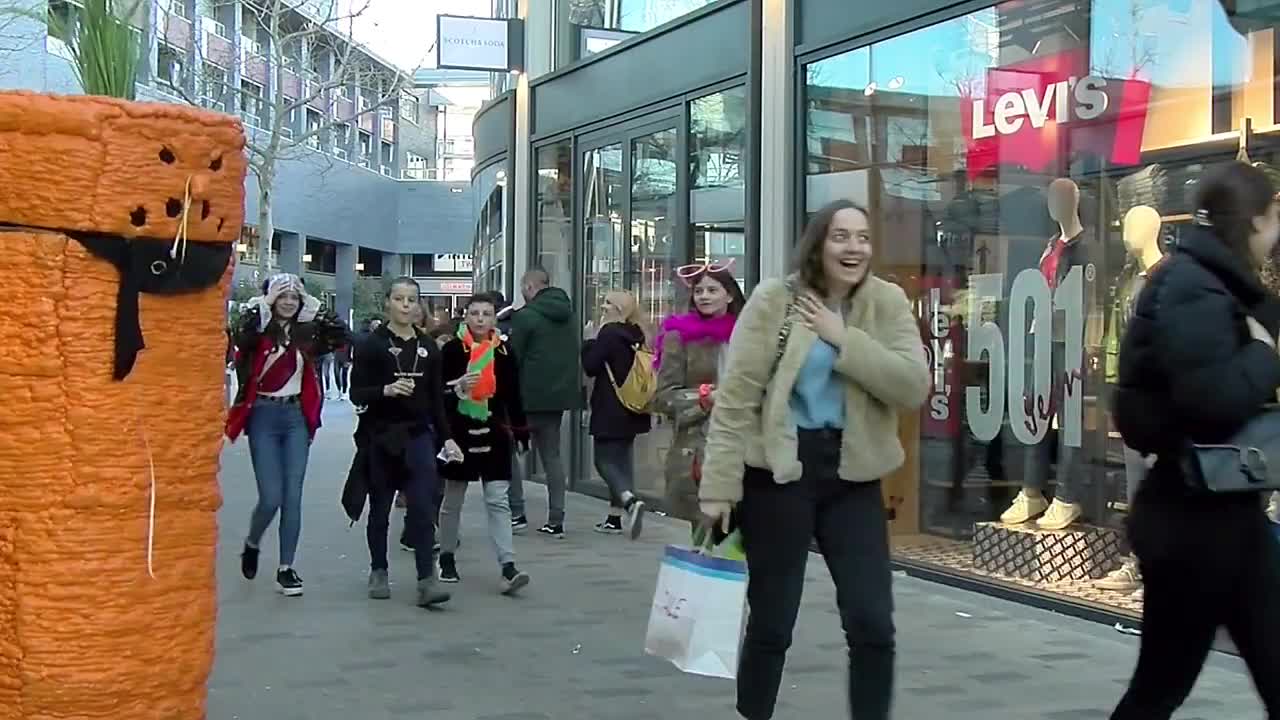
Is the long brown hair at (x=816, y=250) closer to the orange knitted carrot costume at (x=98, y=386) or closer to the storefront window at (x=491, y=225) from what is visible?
the orange knitted carrot costume at (x=98, y=386)

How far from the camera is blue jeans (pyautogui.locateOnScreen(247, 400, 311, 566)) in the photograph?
776cm

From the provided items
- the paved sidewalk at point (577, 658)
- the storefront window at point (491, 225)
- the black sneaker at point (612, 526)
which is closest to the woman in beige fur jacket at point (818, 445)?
the paved sidewalk at point (577, 658)

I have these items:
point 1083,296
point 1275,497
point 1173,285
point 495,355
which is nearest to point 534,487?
point 495,355

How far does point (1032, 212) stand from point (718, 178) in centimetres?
310

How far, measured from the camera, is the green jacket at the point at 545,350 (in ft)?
34.5

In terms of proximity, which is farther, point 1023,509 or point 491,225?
point 491,225

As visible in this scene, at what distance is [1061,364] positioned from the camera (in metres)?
7.68

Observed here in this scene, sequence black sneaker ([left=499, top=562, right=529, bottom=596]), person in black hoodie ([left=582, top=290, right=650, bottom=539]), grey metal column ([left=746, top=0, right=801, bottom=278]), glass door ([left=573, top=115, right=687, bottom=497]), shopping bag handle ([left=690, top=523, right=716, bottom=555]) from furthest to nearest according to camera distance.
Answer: glass door ([left=573, top=115, right=687, bottom=497]) → person in black hoodie ([left=582, top=290, right=650, bottom=539]) → grey metal column ([left=746, top=0, right=801, bottom=278]) → black sneaker ([left=499, top=562, right=529, bottom=596]) → shopping bag handle ([left=690, top=523, right=716, bottom=555])

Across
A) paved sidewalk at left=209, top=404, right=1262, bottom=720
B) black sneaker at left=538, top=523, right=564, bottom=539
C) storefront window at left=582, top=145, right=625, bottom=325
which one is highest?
storefront window at left=582, top=145, right=625, bottom=325

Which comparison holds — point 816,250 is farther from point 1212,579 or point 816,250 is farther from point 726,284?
point 726,284

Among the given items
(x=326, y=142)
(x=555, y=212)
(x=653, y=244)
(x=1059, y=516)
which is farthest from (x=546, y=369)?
(x=326, y=142)

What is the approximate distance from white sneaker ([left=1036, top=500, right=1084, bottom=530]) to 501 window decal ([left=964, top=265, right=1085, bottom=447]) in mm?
343

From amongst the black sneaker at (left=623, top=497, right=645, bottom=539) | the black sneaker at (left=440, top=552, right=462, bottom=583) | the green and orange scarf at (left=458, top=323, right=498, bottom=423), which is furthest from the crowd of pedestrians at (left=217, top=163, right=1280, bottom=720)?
the black sneaker at (left=623, top=497, right=645, bottom=539)

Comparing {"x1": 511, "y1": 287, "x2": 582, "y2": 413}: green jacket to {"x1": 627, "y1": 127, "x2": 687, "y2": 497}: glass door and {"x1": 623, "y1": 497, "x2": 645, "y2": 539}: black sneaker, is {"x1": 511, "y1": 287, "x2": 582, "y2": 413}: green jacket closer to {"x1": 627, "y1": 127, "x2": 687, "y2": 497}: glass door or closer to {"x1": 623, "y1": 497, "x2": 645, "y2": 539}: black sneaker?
{"x1": 627, "y1": 127, "x2": 687, "y2": 497}: glass door
